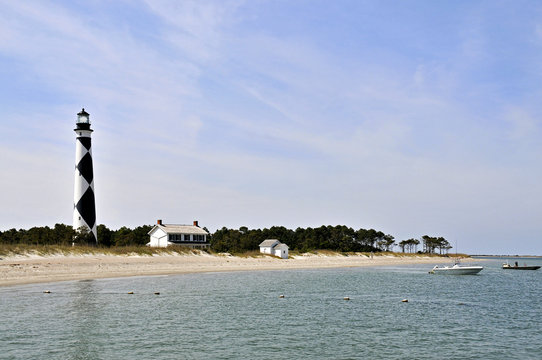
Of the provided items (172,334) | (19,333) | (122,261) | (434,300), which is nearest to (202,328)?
(172,334)

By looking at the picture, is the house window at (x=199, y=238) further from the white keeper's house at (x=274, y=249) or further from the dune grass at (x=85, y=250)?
the white keeper's house at (x=274, y=249)

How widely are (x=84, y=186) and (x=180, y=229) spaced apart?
2979 centimetres

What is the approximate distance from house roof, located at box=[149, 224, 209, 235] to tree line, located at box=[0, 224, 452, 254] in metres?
4.49

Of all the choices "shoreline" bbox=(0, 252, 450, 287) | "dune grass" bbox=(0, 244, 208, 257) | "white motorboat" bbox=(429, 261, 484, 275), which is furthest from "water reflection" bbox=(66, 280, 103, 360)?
"white motorboat" bbox=(429, 261, 484, 275)

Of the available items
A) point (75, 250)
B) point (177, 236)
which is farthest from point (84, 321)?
point (177, 236)

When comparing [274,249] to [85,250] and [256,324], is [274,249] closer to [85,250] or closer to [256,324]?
[85,250]

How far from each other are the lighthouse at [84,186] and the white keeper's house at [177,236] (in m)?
23.5

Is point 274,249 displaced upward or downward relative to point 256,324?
upward

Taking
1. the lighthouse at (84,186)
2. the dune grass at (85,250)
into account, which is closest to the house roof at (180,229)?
the dune grass at (85,250)

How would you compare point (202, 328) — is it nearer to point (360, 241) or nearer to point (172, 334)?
point (172, 334)

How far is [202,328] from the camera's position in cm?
2509

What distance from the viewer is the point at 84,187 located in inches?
2712

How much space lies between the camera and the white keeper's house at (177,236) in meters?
92.6

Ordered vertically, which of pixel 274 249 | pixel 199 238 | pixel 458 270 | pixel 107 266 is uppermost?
pixel 199 238
